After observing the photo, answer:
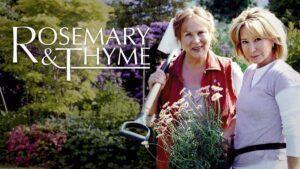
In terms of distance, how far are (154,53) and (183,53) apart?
8381 millimetres

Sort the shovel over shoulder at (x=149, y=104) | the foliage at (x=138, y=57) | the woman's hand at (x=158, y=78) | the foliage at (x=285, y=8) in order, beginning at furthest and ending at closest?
the foliage at (x=285, y=8) < the foliage at (x=138, y=57) < the woman's hand at (x=158, y=78) < the shovel over shoulder at (x=149, y=104)

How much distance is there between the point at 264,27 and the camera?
5.25ft

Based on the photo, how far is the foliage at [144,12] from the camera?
11422 millimetres

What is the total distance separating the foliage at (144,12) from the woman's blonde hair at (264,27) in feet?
31.8

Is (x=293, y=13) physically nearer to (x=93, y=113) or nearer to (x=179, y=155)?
(x=93, y=113)

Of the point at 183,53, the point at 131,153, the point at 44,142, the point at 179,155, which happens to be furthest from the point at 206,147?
the point at 44,142

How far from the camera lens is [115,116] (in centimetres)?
A: 721

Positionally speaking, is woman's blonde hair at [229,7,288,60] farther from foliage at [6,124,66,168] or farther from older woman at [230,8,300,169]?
foliage at [6,124,66,168]

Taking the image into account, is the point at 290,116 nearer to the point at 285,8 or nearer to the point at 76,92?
the point at 76,92

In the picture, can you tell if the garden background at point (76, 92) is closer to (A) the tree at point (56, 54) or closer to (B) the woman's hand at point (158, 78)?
(A) the tree at point (56, 54)

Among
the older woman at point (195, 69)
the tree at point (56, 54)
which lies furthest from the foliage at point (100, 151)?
the older woman at point (195, 69)

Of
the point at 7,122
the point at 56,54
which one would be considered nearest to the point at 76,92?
the point at 56,54

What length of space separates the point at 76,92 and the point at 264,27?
741 centimetres

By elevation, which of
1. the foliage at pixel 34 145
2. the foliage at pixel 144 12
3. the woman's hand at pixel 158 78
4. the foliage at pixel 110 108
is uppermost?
the foliage at pixel 144 12
